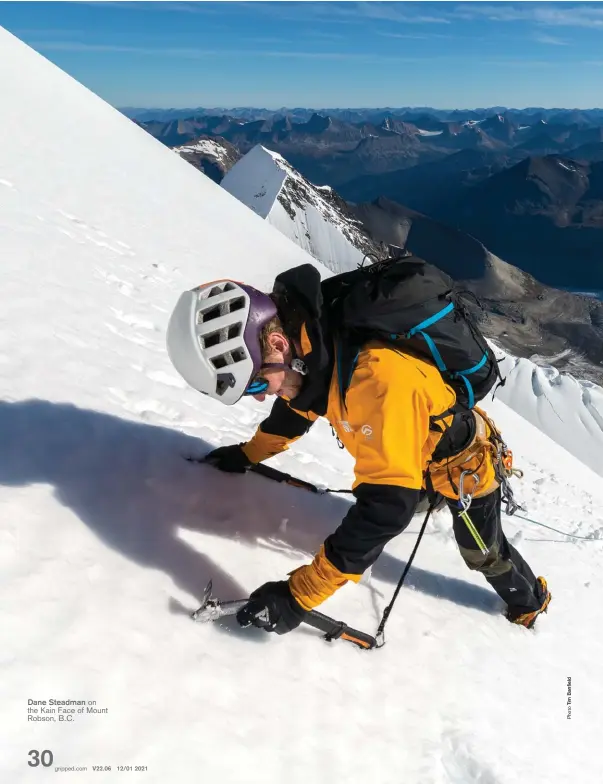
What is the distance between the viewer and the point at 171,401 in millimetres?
5312

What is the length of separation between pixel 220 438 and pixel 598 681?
3.68m

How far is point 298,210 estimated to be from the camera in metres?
116

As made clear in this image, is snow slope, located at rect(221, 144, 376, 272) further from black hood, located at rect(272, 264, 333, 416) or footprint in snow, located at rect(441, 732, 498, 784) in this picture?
footprint in snow, located at rect(441, 732, 498, 784)

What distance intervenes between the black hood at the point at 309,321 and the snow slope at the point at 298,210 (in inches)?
4058

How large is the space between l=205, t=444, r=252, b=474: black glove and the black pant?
5.22ft

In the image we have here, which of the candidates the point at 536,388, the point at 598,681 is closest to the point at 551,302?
the point at 536,388

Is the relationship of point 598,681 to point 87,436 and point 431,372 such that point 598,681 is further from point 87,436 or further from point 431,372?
point 87,436

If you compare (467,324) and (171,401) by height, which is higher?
(467,324)

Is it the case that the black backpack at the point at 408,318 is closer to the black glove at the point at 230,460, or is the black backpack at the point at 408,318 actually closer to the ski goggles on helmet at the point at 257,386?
the ski goggles on helmet at the point at 257,386

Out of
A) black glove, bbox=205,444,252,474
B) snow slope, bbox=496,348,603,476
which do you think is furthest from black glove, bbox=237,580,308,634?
snow slope, bbox=496,348,603,476

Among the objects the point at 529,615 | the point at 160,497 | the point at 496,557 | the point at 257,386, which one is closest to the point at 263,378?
the point at 257,386

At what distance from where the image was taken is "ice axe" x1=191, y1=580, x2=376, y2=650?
312 centimetres

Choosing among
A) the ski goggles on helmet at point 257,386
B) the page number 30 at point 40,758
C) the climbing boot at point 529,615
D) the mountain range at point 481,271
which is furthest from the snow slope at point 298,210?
the page number 30 at point 40,758

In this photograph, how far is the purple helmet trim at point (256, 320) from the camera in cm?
292
